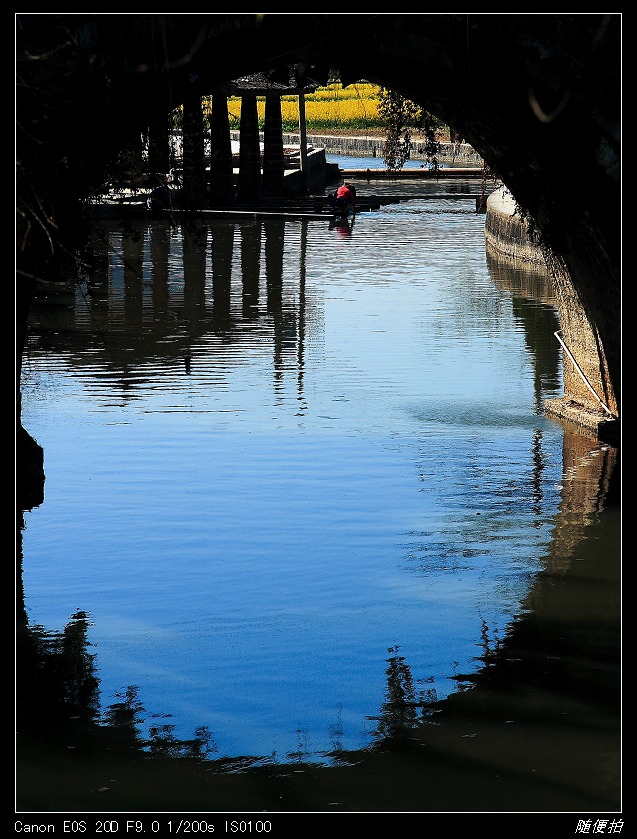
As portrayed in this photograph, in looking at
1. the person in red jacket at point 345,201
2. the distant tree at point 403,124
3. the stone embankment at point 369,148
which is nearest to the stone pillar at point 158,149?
the distant tree at point 403,124

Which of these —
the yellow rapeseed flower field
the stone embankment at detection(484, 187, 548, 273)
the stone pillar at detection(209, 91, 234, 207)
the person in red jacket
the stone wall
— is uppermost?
the yellow rapeseed flower field

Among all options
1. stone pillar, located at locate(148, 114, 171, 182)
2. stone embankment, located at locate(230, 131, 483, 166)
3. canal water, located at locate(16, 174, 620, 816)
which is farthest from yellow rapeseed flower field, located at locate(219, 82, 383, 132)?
stone pillar, located at locate(148, 114, 171, 182)

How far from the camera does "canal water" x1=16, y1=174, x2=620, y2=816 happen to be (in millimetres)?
5086

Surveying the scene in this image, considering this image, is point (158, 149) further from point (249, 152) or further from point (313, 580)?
point (249, 152)

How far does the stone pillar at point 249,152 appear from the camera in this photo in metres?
29.2

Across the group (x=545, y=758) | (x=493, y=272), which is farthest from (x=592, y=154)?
(x=493, y=272)

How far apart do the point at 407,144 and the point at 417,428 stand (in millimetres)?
2659

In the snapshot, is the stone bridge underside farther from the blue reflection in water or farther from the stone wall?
the stone wall

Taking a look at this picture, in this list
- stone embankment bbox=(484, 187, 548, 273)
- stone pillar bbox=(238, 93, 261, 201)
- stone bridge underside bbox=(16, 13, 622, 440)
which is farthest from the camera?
stone pillar bbox=(238, 93, 261, 201)

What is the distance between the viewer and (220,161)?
28.3 meters

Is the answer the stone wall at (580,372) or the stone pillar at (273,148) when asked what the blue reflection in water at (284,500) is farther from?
the stone pillar at (273,148)

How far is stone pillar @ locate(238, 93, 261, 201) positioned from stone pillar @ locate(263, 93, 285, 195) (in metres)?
0.68

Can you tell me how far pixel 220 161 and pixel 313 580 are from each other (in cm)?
2247

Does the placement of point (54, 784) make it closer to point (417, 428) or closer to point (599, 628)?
point (599, 628)
